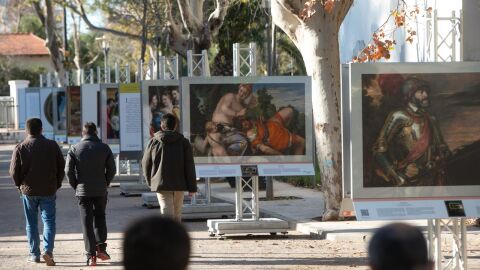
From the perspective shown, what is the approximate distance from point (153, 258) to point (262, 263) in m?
10.3

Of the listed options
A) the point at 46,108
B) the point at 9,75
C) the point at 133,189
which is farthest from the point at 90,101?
the point at 9,75

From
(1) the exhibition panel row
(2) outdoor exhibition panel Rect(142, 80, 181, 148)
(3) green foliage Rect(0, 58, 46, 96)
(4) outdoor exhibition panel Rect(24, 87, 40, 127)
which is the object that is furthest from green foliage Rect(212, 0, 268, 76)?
(3) green foliage Rect(0, 58, 46, 96)

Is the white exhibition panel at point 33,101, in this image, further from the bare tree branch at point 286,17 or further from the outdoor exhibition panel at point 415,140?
the outdoor exhibition panel at point 415,140

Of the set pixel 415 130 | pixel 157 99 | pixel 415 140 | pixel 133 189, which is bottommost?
pixel 133 189

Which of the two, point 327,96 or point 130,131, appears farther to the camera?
point 130,131

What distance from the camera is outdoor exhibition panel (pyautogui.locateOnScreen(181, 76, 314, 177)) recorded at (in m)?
16.9

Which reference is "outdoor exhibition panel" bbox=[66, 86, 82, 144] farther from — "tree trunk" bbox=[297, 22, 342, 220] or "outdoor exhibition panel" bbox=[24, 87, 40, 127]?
"tree trunk" bbox=[297, 22, 342, 220]

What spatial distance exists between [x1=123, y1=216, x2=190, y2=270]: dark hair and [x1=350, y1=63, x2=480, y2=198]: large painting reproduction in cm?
718

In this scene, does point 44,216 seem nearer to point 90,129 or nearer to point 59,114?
point 90,129

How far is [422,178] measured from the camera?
11.1m

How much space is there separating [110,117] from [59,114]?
45.4 ft

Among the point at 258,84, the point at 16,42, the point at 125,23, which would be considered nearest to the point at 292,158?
the point at 258,84

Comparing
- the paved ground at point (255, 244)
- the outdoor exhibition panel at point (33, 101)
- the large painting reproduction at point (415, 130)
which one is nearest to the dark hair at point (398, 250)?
the large painting reproduction at point (415, 130)

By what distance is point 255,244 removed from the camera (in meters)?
16.0
